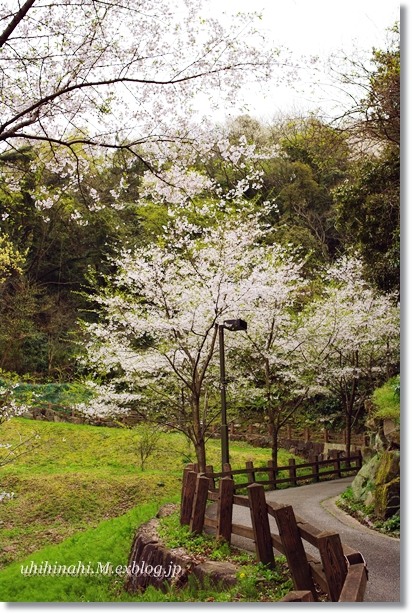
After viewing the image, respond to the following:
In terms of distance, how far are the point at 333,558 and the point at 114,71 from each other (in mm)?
3652

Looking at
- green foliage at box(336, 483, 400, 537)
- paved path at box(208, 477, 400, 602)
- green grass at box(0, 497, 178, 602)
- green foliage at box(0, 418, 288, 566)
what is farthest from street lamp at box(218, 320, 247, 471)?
green foliage at box(336, 483, 400, 537)

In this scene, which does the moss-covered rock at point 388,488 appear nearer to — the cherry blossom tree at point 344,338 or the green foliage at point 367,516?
the green foliage at point 367,516

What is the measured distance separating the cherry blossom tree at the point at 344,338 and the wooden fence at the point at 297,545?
17.8 ft

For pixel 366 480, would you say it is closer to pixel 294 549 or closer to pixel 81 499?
pixel 81 499

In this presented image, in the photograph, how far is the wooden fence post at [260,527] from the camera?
3.30 metres

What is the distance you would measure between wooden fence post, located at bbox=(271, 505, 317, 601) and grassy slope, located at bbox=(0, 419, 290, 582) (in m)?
3.09

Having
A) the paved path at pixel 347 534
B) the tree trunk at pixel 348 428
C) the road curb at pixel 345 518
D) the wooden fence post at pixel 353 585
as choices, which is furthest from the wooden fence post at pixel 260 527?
the tree trunk at pixel 348 428

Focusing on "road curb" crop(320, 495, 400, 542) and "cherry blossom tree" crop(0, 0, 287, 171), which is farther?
"road curb" crop(320, 495, 400, 542)

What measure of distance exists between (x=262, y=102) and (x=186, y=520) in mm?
3721

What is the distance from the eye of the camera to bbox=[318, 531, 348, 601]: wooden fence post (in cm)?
218

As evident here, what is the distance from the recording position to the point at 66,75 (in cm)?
390

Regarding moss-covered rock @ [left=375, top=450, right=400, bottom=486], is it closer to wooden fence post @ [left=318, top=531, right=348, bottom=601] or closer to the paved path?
the paved path

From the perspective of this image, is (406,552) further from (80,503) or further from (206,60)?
(80,503)

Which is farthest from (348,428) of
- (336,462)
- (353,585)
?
(353,585)
